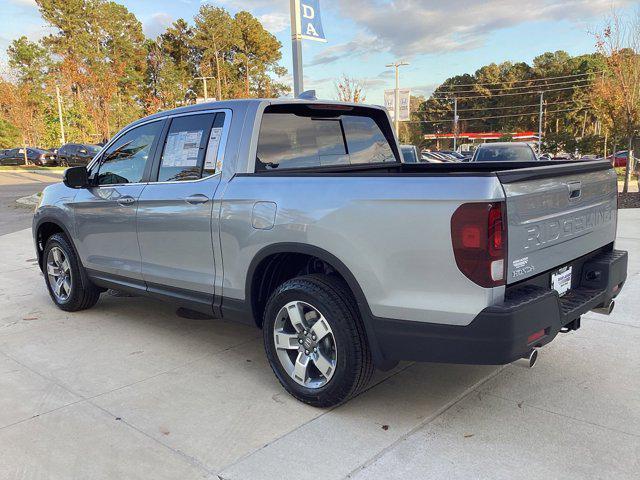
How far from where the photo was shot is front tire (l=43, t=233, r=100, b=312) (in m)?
5.13

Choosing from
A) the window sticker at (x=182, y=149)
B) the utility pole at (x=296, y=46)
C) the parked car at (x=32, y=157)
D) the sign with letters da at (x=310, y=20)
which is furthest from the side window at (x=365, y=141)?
the parked car at (x=32, y=157)

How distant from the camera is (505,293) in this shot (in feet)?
8.57

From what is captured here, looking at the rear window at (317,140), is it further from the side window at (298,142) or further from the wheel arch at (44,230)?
the wheel arch at (44,230)

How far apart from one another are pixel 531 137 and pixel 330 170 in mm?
68723

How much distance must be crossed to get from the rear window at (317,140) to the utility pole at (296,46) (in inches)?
173

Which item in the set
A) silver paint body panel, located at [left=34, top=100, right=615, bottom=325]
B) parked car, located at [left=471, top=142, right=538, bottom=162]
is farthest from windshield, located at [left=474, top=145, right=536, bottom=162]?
silver paint body panel, located at [left=34, top=100, right=615, bottom=325]

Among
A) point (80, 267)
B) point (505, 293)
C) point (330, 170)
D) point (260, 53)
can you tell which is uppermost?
point (260, 53)

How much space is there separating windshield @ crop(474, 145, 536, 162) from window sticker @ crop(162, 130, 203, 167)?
906cm

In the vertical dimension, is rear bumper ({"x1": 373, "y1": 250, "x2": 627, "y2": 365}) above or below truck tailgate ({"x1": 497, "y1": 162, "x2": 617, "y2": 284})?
below

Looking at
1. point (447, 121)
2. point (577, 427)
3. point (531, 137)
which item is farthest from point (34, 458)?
point (447, 121)

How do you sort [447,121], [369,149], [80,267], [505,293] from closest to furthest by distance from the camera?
[505,293]
[369,149]
[80,267]
[447,121]

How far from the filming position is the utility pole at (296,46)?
341 inches

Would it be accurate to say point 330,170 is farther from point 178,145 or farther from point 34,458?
point 34,458

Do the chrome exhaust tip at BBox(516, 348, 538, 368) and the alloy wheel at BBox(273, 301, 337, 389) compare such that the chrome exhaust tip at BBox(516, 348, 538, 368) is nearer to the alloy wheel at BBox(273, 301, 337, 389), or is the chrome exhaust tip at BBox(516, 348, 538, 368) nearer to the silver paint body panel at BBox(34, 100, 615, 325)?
the silver paint body panel at BBox(34, 100, 615, 325)
